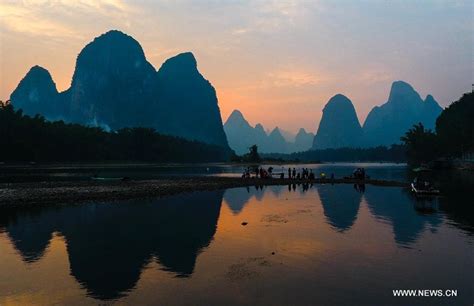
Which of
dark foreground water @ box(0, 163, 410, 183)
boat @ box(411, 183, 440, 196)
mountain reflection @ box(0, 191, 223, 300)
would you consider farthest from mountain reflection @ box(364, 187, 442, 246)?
dark foreground water @ box(0, 163, 410, 183)

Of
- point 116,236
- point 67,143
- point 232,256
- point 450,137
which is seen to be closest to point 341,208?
point 232,256

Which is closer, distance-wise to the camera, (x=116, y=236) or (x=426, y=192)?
(x=116, y=236)

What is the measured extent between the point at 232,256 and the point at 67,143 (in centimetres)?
12906

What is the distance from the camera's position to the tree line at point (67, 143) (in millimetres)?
115562

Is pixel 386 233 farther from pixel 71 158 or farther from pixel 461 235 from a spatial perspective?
pixel 71 158

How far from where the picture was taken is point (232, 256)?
63.1ft

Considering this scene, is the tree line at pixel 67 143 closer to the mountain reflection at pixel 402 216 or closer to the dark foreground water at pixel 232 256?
the dark foreground water at pixel 232 256

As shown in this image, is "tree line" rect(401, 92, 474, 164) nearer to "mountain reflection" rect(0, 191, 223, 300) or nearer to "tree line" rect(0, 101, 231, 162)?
"mountain reflection" rect(0, 191, 223, 300)

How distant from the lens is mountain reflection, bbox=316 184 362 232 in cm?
2817

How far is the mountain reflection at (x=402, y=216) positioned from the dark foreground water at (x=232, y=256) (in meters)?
0.13

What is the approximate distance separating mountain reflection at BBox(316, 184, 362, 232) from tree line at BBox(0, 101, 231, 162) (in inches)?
3957

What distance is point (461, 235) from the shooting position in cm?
2342

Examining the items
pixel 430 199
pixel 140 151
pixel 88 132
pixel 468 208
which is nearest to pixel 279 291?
pixel 468 208

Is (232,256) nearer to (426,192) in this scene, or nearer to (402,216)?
(402,216)
